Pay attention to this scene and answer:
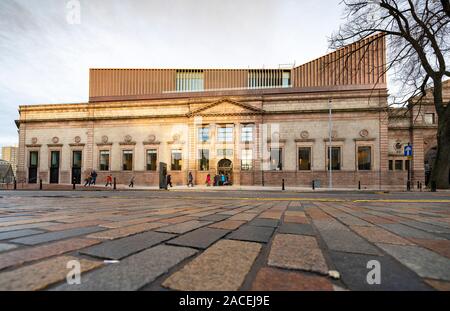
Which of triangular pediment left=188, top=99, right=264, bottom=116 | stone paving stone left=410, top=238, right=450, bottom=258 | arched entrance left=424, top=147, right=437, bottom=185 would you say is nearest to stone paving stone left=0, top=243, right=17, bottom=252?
stone paving stone left=410, top=238, right=450, bottom=258

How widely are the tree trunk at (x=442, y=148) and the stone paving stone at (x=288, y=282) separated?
61.6ft

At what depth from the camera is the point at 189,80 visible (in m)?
34.9

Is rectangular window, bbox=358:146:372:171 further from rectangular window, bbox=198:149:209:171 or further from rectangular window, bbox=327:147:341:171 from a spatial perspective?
rectangular window, bbox=198:149:209:171

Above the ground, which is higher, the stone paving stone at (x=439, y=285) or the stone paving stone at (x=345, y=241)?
the stone paving stone at (x=439, y=285)

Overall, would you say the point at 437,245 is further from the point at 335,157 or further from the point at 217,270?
the point at 335,157

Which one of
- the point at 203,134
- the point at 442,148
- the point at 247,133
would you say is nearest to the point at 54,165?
the point at 203,134

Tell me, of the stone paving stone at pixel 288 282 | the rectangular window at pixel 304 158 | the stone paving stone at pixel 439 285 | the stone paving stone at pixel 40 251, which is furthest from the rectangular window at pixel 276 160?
the stone paving stone at pixel 288 282

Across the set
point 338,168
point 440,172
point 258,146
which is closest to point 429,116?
point 338,168

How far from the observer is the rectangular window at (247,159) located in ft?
90.9

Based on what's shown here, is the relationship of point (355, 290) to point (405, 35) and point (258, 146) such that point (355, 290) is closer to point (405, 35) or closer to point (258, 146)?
point (405, 35)

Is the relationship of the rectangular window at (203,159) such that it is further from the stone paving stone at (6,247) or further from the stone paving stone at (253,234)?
the stone paving stone at (6,247)

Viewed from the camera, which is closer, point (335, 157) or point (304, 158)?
point (335, 157)

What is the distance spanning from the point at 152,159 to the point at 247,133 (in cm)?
1356

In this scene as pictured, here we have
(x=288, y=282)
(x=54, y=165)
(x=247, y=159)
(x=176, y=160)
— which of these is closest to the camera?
(x=288, y=282)
